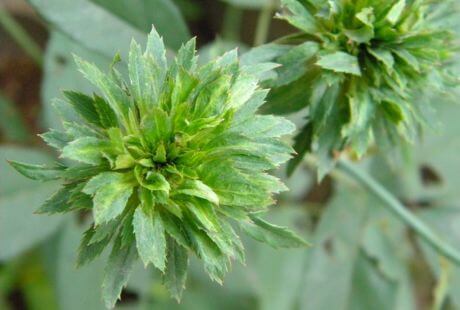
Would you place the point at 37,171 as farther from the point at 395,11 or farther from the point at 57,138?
the point at 395,11

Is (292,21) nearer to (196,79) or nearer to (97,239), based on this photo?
(196,79)

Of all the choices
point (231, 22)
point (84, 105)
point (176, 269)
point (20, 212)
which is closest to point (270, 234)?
point (176, 269)

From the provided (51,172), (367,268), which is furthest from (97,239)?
(367,268)

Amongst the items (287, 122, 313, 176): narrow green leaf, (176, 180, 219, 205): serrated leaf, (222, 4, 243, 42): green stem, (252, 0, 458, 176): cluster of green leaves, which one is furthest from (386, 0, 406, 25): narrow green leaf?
(222, 4, 243, 42): green stem

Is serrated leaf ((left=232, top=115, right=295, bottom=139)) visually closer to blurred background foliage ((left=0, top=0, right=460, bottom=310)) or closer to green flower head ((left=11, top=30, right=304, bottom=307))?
green flower head ((left=11, top=30, right=304, bottom=307))

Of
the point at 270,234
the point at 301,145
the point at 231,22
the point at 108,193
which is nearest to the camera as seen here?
the point at 108,193
